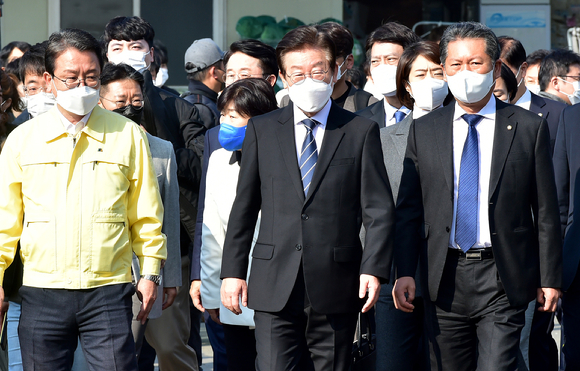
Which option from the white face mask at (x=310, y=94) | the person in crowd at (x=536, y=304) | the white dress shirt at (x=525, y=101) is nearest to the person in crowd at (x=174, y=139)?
the white face mask at (x=310, y=94)

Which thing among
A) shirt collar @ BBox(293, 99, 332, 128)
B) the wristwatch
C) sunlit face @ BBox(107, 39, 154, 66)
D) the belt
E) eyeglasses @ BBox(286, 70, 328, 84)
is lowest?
the wristwatch

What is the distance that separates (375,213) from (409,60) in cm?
132

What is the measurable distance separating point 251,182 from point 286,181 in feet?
0.60

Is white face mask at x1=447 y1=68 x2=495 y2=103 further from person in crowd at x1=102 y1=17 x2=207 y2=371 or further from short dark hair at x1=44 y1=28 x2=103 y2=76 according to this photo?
person in crowd at x1=102 y1=17 x2=207 y2=371

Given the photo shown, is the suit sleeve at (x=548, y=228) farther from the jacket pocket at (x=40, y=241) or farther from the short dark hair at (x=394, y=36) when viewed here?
the jacket pocket at (x=40, y=241)

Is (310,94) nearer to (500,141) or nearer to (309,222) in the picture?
(309,222)

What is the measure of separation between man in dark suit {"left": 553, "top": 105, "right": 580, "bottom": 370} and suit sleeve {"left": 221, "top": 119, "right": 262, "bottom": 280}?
190 centimetres

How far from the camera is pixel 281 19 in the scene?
41.6 feet

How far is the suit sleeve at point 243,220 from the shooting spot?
3877 mm

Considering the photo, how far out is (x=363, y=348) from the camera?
4141mm

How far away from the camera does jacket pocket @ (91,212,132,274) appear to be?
3.74 meters

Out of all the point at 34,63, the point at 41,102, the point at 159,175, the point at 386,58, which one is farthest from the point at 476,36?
the point at 34,63

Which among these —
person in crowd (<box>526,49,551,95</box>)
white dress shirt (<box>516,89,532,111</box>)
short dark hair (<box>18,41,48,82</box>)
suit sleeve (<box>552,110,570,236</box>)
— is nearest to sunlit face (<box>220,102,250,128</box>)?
short dark hair (<box>18,41,48,82</box>)

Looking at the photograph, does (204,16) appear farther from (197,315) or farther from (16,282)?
(16,282)
